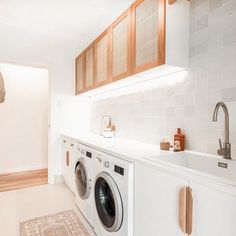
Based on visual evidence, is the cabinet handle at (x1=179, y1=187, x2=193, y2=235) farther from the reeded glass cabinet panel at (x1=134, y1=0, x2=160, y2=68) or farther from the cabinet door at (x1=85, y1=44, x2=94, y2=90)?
the cabinet door at (x1=85, y1=44, x2=94, y2=90)

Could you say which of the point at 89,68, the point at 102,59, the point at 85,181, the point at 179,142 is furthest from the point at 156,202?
the point at 89,68

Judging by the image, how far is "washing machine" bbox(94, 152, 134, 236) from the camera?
1292 mm

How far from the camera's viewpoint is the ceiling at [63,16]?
1.92 meters

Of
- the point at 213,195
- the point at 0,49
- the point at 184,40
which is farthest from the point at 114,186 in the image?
the point at 0,49

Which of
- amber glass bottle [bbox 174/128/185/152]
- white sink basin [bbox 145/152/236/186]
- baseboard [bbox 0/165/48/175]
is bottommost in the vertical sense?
baseboard [bbox 0/165/48/175]

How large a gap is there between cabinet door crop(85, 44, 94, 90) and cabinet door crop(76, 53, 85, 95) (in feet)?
0.36

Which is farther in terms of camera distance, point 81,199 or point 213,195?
point 81,199

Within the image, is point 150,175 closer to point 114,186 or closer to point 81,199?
point 114,186

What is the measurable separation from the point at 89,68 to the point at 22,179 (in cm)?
225

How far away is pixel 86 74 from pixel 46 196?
1835mm

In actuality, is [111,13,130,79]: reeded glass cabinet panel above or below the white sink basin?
above

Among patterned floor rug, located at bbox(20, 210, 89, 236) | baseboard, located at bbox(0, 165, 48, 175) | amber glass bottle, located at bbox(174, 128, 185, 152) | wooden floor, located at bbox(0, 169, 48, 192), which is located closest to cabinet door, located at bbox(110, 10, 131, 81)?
amber glass bottle, located at bbox(174, 128, 185, 152)

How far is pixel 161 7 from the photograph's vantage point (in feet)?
4.54

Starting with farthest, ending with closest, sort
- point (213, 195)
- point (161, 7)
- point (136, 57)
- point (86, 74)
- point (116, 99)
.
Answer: point (86, 74)
point (116, 99)
point (136, 57)
point (161, 7)
point (213, 195)
